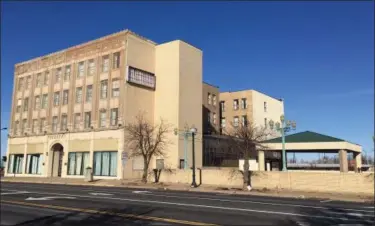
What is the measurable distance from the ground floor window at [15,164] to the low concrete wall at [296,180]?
31672mm

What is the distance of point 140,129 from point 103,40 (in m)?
14.6

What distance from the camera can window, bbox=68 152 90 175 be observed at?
48344 millimetres

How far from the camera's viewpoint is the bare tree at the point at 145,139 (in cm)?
4034

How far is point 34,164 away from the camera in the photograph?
55.8 m

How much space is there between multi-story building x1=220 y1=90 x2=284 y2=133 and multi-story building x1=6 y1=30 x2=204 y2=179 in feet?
65.4

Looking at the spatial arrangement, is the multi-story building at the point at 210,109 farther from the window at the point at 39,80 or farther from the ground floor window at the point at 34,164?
the window at the point at 39,80

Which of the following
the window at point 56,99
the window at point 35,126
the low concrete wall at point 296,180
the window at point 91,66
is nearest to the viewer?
the low concrete wall at point 296,180

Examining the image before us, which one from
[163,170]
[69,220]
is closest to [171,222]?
[69,220]

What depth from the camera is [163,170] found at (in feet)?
130

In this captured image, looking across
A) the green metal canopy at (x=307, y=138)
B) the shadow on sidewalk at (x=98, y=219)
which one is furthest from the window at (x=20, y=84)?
the shadow on sidewalk at (x=98, y=219)

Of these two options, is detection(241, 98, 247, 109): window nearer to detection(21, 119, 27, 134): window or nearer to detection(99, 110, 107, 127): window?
detection(99, 110, 107, 127): window

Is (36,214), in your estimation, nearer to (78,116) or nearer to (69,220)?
(69,220)

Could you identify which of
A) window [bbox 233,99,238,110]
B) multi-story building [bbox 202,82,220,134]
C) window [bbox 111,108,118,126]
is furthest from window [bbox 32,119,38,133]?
window [bbox 233,99,238,110]

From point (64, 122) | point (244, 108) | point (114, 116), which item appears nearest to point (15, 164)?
point (64, 122)
